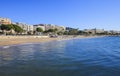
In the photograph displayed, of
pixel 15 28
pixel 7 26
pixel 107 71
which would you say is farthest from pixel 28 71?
pixel 15 28

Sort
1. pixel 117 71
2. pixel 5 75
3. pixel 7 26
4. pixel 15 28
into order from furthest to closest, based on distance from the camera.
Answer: pixel 15 28 < pixel 7 26 < pixel 117 71 < pixel 5 75

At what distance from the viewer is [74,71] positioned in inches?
637

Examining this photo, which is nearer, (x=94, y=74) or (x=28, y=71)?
(x=94, y=74)

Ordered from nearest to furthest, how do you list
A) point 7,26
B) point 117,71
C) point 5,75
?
point 5,75
point 117,71
point 7,26

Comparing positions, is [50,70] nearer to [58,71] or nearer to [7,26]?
[58,71]

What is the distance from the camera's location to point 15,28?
120 m

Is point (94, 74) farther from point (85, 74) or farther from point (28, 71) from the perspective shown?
point (28, 71)

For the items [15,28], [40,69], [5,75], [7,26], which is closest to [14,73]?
[5,75]

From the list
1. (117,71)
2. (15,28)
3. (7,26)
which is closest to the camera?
(117,71)

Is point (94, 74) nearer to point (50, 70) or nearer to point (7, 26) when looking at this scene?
point (50, 70)

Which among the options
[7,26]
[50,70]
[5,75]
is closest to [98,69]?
[50,70]

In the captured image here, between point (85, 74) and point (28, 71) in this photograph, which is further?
point (28, 71)

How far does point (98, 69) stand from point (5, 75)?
242 inches

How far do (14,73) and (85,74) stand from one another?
14.2 feet
